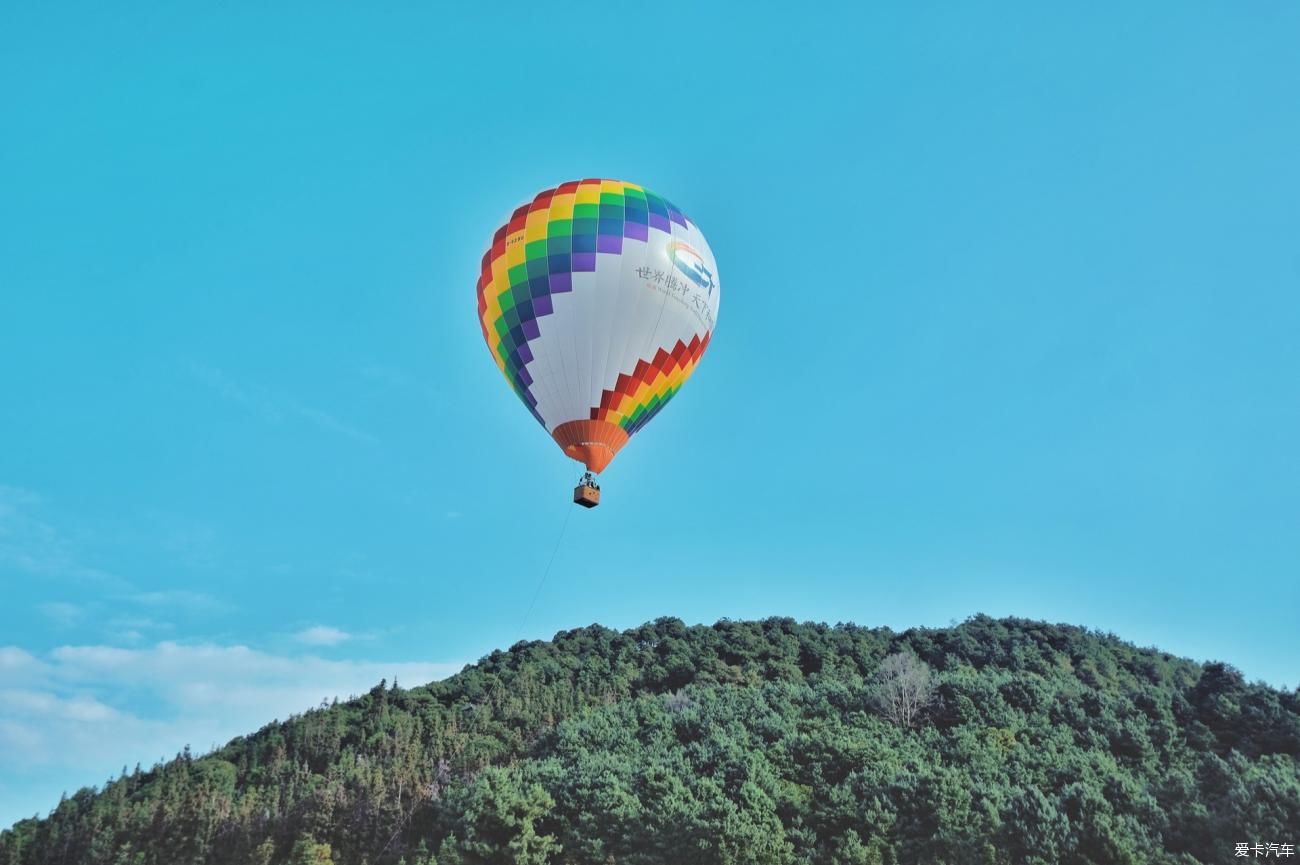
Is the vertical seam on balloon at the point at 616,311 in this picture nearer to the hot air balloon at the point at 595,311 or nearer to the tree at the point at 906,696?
the hot air balloon at the point at 595,311

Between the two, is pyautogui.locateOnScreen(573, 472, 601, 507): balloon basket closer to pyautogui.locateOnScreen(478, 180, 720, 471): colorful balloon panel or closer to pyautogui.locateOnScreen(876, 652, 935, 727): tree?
pyautogui.locateOnScreen(478, 180, 720, 471): colorful balloon panel

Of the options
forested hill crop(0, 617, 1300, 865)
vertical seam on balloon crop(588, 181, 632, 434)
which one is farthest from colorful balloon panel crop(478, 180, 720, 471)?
forested hill crop(0, 617, 1300, 865)

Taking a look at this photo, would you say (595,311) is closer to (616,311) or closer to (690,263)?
(616,311)

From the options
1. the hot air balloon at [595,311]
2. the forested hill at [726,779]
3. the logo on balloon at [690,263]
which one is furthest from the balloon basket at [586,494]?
the forested hill at [726,779]

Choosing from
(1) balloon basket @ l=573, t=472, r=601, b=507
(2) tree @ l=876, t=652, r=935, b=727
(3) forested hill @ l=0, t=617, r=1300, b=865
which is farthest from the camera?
(2) tree @ l=876, t=652, r=935, b=727

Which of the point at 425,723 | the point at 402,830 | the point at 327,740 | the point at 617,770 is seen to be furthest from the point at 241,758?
the point at 617,770
